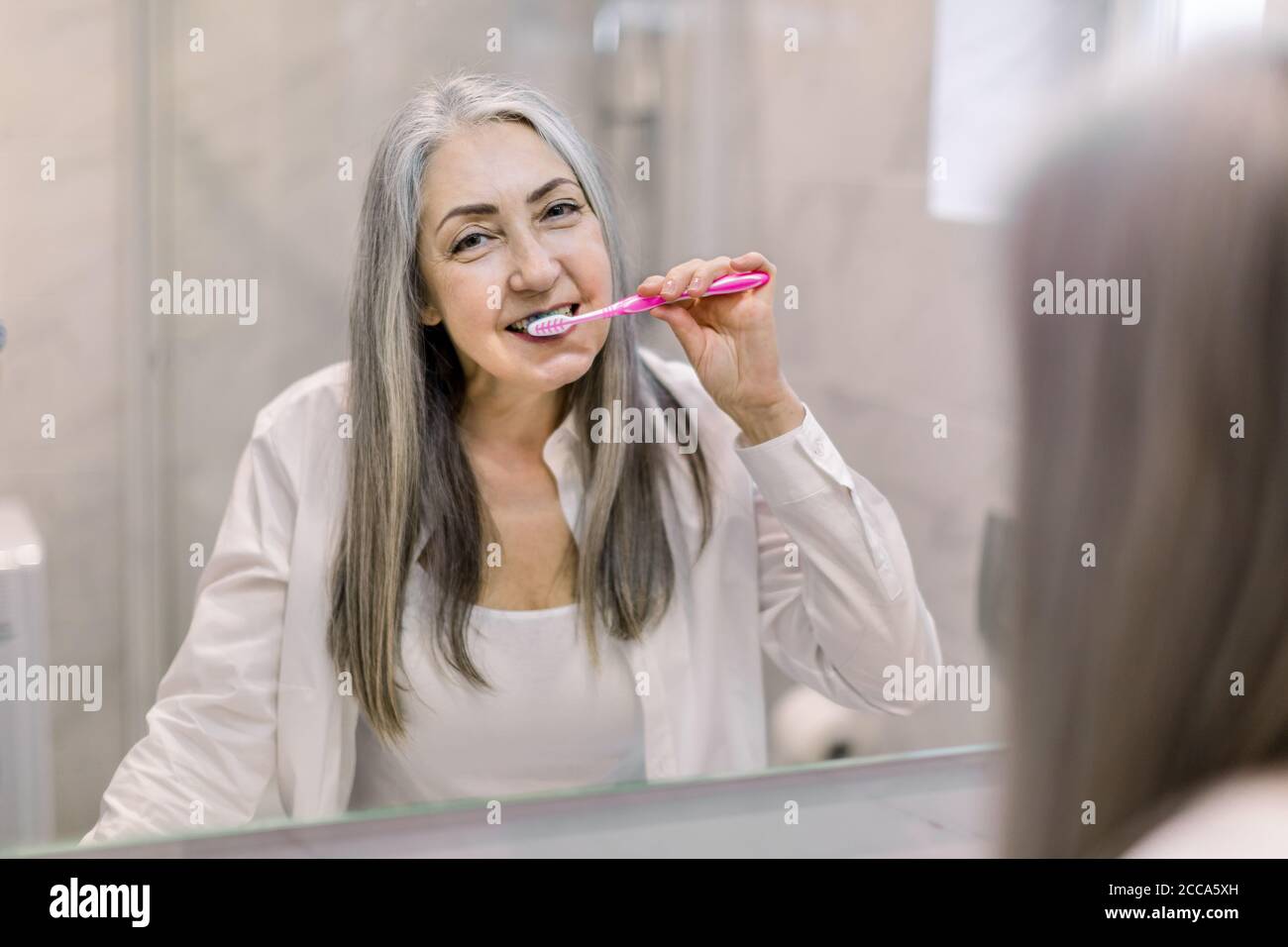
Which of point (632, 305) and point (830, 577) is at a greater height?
point (632, 305)

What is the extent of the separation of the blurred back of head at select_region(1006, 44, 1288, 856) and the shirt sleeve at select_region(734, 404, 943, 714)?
273mm

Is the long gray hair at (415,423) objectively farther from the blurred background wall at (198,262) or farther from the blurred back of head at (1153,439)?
the blurred back of head at (1153,439)

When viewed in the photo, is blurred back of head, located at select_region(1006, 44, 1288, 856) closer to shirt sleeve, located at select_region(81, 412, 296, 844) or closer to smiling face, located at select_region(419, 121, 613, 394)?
smiling face, located at select_region(419, 121, 613, 394)

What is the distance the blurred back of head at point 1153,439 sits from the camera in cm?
42

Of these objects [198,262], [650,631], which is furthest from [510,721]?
[198,262]

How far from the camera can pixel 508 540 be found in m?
0.72

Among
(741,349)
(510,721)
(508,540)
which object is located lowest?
(510,721)

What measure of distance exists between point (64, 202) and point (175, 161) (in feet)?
0.23

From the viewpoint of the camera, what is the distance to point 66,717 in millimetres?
656

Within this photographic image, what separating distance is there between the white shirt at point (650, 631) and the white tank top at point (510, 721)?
1cm

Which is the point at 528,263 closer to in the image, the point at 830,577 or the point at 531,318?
the point at 531,318

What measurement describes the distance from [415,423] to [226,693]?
0.19 metres
